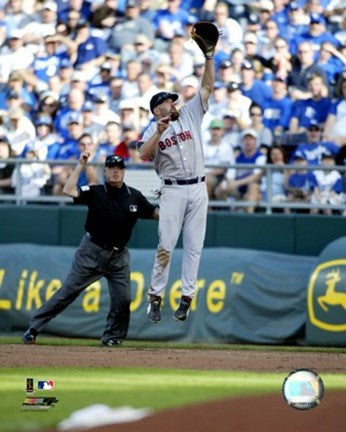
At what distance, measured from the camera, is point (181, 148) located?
40.8ft

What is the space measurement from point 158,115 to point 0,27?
987 cm

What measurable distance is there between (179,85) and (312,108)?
2276 mm

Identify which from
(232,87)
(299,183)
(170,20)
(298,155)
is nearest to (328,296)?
(299,183)

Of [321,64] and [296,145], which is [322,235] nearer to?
[296,145]

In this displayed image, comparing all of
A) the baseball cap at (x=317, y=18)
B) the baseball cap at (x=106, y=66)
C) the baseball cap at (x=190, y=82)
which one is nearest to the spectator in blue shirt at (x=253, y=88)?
the baseball cap at (x=190, y=82)

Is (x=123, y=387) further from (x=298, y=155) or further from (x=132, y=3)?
(x=132, y=3)

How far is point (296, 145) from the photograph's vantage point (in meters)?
16.9

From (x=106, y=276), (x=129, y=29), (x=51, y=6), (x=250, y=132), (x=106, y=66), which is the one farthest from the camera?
(x=51, y=6)

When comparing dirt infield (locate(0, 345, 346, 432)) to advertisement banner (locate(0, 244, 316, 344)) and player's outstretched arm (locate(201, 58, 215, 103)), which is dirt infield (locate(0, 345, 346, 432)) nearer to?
advertisement banner (locate(0, 244, 316, 344))

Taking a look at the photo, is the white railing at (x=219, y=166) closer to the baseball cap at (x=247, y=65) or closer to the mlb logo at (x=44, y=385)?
the baseball cap at (x=247, y=65)

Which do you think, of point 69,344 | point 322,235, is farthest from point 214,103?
point 69,344

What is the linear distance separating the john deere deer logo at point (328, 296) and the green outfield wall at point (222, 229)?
1694 mm

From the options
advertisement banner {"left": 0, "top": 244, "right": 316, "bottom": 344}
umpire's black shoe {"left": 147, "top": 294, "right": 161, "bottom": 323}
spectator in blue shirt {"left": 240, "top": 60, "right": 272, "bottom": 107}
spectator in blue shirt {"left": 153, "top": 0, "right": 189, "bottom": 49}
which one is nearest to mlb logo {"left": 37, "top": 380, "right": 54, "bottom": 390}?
umpire's black shoe {"left": 147, "top": 294, "right": 161, "bottom": 323}

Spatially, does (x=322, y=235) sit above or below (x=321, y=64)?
below
